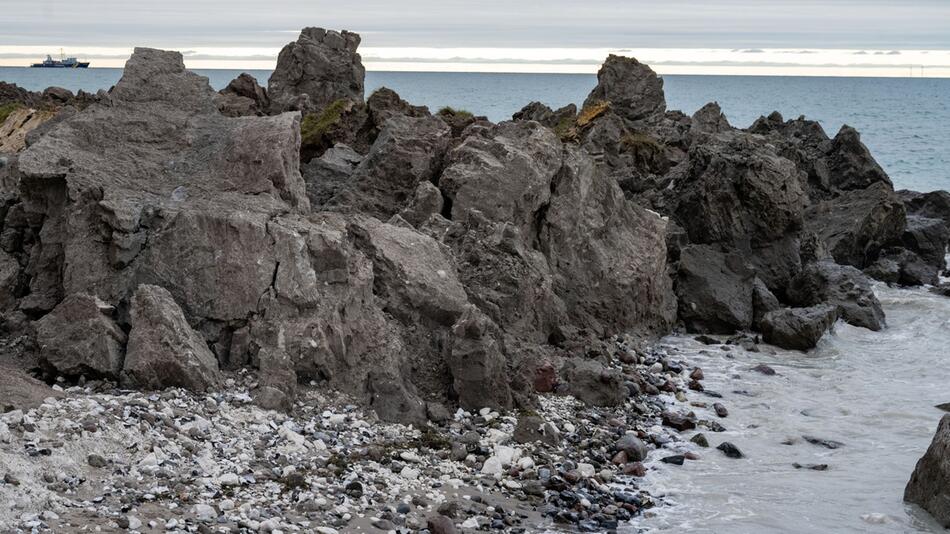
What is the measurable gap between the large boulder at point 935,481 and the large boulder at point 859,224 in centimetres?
1988

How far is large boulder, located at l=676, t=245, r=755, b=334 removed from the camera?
86.9ft

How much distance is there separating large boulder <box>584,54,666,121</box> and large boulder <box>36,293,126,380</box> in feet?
134

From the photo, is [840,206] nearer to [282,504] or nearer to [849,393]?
[849,393]

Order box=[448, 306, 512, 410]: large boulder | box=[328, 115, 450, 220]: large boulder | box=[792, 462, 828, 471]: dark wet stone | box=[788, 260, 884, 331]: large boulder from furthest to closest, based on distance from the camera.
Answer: box=[788, 260, 884, 331]: large boulder
box=[328, 115, 450, 220]: large boulder
box=[448, 306, 512, 410]: large boulder
box=[792, 462, 828, 471]: dark wet stone

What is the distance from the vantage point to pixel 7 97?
56406 millimetres

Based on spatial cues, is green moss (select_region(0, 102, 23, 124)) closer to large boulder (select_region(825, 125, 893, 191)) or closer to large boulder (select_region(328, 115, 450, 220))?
large boulder (select_region(328, 115, 450, 220))

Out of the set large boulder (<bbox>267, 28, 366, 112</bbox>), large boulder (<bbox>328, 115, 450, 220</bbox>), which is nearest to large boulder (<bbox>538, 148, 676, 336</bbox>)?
large boulder (<bbox>328, 115, 450, 220</bbox>)

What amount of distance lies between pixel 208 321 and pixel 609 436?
657 centimetres

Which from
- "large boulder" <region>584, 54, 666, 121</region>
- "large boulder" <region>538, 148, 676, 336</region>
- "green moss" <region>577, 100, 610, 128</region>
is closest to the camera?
"large boulder" <region>538, 148, 676, 336</region>

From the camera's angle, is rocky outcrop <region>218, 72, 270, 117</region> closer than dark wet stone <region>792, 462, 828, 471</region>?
No

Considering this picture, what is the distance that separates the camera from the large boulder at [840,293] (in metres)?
27.9

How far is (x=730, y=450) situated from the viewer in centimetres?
1720

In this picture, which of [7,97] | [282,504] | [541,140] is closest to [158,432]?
[282,504]

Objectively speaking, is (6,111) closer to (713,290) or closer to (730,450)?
(713,290)
